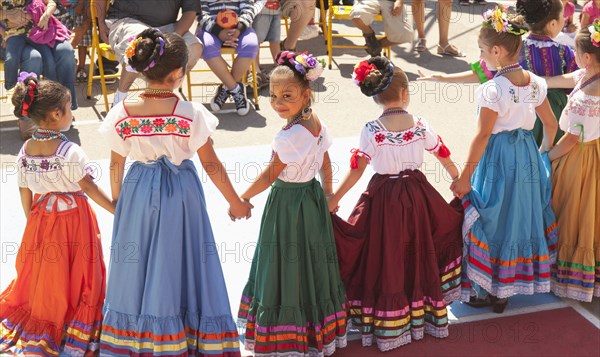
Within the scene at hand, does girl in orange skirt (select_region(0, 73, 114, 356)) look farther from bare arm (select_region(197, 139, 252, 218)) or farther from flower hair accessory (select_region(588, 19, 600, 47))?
flower hair accessory (select_region(588, 19, 600, 47))

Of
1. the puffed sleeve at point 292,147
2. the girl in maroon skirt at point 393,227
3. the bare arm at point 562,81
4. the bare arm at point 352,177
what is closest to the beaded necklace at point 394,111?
the girl in maroon skirt at point 393,227

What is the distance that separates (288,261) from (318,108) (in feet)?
13.7

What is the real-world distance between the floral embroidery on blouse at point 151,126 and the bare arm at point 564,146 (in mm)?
2159

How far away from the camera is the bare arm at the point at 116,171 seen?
3.96 meters

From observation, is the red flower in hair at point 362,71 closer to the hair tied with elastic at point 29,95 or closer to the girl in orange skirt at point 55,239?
the girl in orange skirt at point 55,239

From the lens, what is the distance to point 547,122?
4621 millimetres

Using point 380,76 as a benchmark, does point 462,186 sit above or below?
below

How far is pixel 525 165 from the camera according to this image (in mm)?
4461

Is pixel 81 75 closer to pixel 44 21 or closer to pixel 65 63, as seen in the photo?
pixel 65 63

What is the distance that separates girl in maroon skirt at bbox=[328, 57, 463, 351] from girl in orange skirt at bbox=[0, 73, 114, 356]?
1.29 metres

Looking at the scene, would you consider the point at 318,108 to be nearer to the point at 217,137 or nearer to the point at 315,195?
the point at 217,137

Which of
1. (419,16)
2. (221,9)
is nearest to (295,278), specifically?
(221,9)

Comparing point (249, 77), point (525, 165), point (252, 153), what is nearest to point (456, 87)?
point (249, 77)

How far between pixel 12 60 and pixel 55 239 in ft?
11.9
